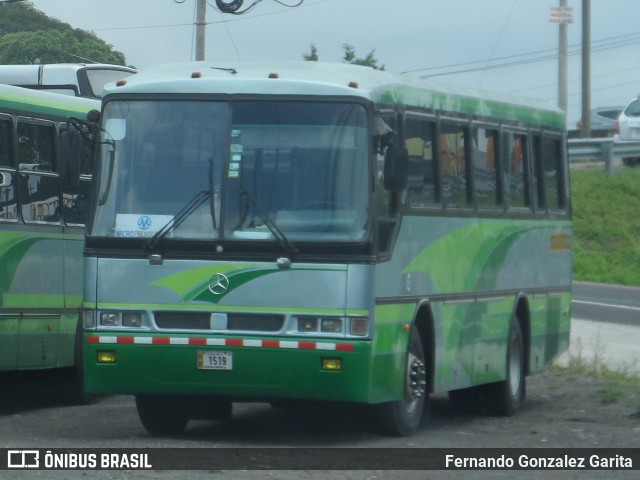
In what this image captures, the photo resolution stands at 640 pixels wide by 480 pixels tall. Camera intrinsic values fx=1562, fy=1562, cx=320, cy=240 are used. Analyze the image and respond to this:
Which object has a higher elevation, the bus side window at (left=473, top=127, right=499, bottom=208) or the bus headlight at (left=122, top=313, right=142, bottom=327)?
the bus side window at (left=473, top=127, right=499, bottom=208)

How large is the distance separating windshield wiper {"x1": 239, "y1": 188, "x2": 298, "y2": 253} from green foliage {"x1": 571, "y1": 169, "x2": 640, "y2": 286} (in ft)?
72.9

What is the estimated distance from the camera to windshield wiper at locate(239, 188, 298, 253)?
11.8 m

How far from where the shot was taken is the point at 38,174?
15102 mm

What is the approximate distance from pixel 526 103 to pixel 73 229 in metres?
4.95

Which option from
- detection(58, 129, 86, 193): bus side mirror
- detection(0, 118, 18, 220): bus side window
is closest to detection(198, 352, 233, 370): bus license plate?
detection(58, 129, 86, 193): bus side mirror

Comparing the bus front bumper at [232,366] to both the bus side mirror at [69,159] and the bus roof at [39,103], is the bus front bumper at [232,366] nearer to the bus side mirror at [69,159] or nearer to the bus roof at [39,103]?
the bus side mirror at [69,159]

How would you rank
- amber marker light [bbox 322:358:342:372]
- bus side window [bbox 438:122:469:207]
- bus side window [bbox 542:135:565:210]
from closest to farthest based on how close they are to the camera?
amber marker light [bbox 322:358:342:372] → bus side window [bbox 438:122:469:207] → bus side window [bbox 542:135:565:210]

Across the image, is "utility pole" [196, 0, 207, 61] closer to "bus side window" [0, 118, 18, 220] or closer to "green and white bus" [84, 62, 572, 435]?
"bus side window" [0, 118, 18, 220]

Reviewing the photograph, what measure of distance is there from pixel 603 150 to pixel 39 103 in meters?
24.8

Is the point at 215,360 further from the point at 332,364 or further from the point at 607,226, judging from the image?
the point at 607,226

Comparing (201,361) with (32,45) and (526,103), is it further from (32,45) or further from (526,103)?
(32,45)

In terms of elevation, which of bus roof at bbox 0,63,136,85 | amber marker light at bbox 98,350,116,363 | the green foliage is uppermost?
bus roof at bbox 0,63,136,85

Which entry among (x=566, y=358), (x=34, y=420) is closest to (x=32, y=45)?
(x=566, y=358)

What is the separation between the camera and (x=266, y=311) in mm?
11852
